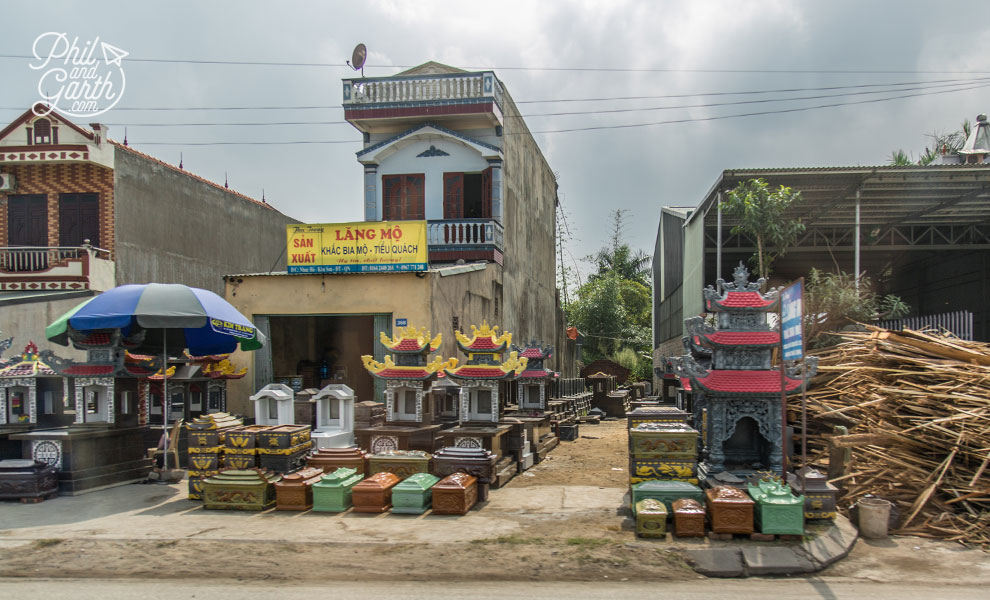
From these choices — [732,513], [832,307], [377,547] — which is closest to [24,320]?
[377,547]

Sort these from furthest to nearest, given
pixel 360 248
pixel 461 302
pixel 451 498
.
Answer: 1. pixel 461 302
2. pixel 360 248
3. pixel 451 498

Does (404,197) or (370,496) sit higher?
(404,197)

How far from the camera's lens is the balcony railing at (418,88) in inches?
914

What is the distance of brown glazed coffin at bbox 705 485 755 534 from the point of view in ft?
29.1

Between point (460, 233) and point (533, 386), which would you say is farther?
point (460, 233)

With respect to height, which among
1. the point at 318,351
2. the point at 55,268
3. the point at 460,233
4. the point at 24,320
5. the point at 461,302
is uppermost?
the point at 460,233

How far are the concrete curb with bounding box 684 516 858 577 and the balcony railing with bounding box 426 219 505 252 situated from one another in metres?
14.9

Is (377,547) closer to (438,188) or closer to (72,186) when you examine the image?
(438,188)

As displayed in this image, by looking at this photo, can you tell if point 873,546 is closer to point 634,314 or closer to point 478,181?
point 478,181

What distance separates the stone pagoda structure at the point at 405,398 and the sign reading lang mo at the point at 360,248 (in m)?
4.29

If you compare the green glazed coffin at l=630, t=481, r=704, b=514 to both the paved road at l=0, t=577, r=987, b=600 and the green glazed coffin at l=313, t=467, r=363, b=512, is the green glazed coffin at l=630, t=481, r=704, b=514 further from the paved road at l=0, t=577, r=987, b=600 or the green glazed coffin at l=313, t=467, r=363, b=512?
the green glazed coffin at l=313, t=467, r=363, b=512

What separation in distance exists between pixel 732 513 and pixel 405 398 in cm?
703

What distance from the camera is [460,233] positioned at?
73.9 ft

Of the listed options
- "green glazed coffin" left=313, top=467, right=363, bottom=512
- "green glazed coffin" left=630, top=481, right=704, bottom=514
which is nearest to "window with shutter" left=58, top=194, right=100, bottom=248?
"green glazed coffin" left=313, top=467, right=363, bottom=512
